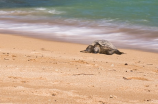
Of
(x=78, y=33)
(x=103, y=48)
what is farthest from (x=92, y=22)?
(x=103, y=48)

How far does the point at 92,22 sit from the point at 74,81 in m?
10.4

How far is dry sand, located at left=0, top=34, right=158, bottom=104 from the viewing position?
413cm

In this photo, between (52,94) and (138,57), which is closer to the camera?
(52,94)

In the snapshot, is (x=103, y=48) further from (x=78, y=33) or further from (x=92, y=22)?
(x=92, y=22)

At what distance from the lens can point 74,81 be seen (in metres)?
5.00

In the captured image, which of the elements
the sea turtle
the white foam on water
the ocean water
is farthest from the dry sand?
the ocean water

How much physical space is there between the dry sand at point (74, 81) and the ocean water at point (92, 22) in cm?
356

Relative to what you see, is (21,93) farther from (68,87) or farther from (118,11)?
Answer: (118,11)

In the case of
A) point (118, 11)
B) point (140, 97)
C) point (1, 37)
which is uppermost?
point (118, 11)

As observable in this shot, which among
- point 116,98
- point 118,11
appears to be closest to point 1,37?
point 116,98

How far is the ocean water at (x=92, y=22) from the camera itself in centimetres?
1150

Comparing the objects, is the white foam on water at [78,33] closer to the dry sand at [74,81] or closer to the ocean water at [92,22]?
the ocean water at [92,22]

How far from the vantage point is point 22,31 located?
1269 centimetres

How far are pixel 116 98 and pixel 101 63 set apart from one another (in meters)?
2.61
